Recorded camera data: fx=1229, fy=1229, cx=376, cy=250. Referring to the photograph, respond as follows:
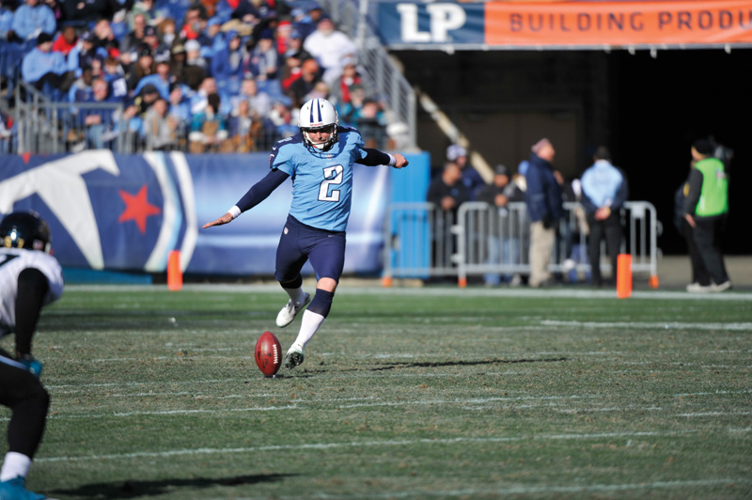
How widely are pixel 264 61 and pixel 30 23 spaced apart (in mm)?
4807

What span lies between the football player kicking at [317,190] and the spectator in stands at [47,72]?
13.9 m

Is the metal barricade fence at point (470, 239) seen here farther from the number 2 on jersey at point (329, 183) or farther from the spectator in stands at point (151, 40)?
the number 2 on jersey at point (329, 183)

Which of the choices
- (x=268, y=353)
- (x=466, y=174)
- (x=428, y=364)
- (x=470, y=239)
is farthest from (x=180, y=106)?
(x=268, y=353)

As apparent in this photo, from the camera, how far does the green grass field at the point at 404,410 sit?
532cm

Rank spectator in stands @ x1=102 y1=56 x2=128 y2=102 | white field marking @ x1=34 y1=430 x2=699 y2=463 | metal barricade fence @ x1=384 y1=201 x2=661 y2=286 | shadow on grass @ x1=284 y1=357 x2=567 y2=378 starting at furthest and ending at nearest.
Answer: spectator in stands @ x1=102 y1=56 x2=128 y2=102
metal barricade fence @ x1=384 y1=201 x2=661 y2=286
shadow on grass @ x1=284 y1=357 x2=567 y2=378
white field marking @ x1=34 y1=430 x2=699 y2=463

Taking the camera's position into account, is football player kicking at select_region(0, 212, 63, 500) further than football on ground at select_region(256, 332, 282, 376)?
No

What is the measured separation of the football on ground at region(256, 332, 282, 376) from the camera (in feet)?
28.1

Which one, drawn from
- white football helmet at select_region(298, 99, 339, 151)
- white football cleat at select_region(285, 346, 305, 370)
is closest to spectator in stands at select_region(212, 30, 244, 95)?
white football helmet at select_region(298, 99, 339, 151)

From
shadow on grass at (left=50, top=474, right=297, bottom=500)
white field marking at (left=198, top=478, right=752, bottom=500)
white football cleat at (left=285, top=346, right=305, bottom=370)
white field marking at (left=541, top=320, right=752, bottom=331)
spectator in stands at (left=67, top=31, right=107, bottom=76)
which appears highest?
spectator in stands at (left=67, top=31, right=107, bottom=76)

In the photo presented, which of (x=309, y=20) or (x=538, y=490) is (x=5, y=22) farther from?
(x=538, y=490)

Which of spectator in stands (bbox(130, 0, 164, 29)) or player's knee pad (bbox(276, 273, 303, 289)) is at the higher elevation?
spectator in stands (bbox(130, 0, 164, 29))

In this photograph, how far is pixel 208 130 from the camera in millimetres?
20781

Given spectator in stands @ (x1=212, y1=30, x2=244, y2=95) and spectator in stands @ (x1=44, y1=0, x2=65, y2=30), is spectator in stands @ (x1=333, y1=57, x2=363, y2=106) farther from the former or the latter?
spectator in stands @ (x1=44, y1=0, x2=65, y2=30)

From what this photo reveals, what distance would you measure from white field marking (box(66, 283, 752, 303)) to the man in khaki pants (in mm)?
729
